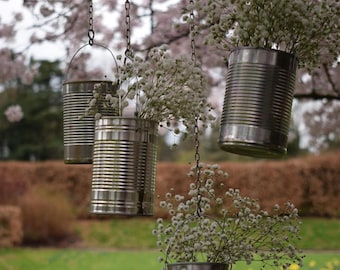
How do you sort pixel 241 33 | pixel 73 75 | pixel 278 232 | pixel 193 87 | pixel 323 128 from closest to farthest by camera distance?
1. pixel 241 33
2. pixel 193 87
3. pixel 278 232
4. pixel 73 75
5. pixel 323 128

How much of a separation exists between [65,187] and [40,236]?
1.60 metres

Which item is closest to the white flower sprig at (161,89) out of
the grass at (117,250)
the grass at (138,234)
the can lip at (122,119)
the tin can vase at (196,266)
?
the can lip at (122,119)

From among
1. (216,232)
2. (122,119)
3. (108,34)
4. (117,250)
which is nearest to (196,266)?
(216,232)

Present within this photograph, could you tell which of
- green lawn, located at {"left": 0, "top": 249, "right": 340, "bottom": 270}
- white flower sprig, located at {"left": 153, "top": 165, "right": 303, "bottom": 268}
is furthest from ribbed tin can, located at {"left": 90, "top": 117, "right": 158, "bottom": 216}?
green lawn, located at {"left": 0, "top": 249, "right": 340, "bottom": 270}

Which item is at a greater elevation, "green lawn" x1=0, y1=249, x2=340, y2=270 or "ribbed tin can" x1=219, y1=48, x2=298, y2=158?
"ribbed tin can" x1=219, y1=48, x2=298, y2=158

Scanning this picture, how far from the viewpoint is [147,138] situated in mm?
2074

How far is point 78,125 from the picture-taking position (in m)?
2.34

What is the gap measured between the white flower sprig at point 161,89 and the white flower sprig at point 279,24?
0.13 metres

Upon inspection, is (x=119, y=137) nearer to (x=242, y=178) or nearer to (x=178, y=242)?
(x=178, y=242)

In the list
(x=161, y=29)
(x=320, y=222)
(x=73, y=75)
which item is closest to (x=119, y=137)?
(x=161, y=29)

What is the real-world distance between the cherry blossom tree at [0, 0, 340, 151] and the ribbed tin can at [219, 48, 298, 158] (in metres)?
1.96

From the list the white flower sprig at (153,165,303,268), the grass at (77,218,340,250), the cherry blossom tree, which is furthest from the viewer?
the grass at (77,218,340,250)

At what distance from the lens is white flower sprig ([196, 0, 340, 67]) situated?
1.93 metres

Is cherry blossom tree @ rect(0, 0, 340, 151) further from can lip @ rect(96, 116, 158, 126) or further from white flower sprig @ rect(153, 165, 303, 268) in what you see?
can lip @ rect(96, 116, 158, 126)
